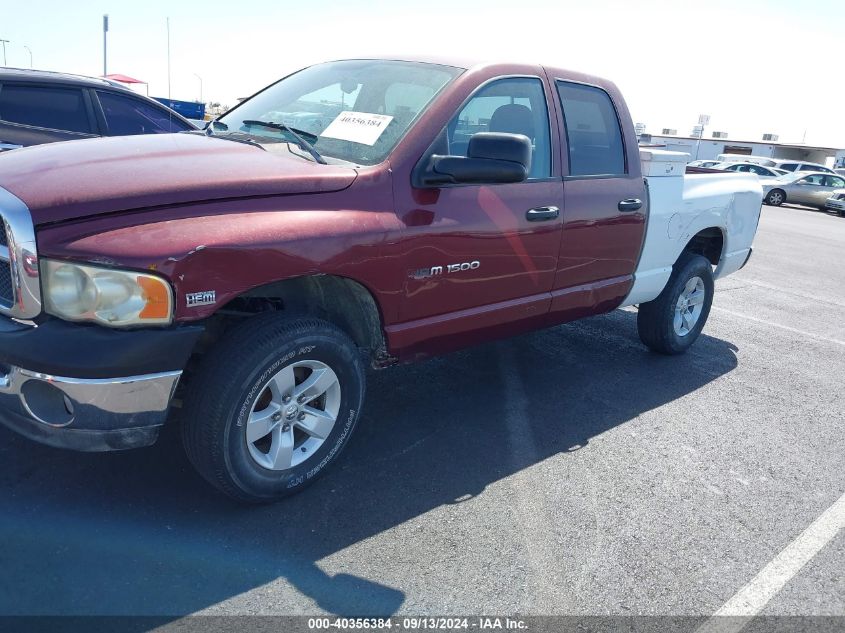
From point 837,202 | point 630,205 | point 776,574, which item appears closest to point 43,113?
point 630,205

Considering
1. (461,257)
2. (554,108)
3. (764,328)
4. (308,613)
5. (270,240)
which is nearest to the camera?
(308,613)

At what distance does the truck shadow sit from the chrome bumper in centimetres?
46

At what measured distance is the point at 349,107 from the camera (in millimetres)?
3631

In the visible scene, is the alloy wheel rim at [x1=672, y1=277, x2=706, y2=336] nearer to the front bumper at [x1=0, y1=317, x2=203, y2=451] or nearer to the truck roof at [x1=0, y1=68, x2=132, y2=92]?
the front bumper at [x1=0, y1=317, x2=203, y2=451]

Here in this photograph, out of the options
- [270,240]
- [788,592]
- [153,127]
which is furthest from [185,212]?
[153,127]

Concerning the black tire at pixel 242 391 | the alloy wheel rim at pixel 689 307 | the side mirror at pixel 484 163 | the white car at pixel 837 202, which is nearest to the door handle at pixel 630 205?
the alloy wheel rim at pixel 689 307

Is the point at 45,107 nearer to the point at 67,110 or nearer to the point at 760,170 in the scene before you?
the point at 67,110

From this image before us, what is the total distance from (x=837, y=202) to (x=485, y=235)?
24.2m

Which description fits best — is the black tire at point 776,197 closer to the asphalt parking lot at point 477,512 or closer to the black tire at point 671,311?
the black tire at point 671,311

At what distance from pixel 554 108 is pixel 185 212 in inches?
91.1

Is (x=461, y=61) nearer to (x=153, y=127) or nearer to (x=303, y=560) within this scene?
(x=303, y=560)

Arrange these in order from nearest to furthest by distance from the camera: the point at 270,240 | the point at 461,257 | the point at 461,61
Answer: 1. the point at 270,240
2. the point at 461,257
3. the point at 461,61

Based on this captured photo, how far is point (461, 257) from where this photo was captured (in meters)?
3.46

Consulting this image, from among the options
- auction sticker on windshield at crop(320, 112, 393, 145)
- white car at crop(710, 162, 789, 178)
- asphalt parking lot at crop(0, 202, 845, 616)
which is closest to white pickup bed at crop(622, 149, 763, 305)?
asphalt parking lot at crop(0, 202, 845, 616)
